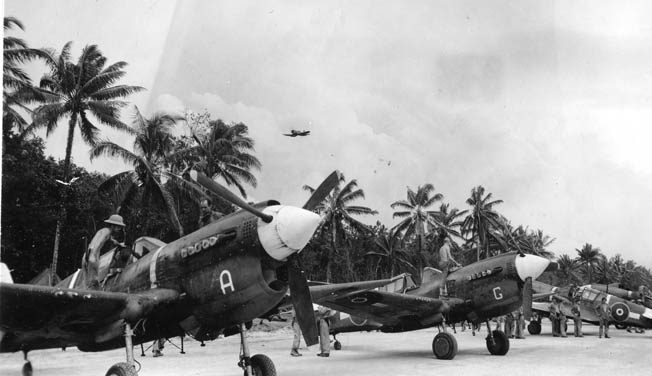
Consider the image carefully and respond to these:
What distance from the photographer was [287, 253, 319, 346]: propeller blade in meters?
6.74

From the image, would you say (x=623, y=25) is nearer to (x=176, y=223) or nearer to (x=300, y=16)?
(x=300, y=16)

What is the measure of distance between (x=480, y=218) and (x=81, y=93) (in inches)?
1677

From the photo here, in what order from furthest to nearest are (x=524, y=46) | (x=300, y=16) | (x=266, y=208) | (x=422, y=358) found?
1. (x=524, y=46)
2. (x=300, y=16)
3. (x=422, y=358)
4. (x=266, y=208)

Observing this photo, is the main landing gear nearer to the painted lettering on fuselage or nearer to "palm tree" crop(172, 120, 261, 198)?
the painted lettering on fuselage

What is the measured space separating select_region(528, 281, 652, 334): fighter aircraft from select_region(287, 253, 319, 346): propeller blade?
17.5 m

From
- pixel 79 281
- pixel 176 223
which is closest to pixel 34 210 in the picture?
pixel 176 223

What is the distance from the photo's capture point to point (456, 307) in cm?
1297

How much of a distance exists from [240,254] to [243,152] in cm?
3194

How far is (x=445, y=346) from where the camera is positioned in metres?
12.2

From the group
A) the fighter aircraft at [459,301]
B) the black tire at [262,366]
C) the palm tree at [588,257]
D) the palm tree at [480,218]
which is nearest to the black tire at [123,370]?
the black tire at [262,366]

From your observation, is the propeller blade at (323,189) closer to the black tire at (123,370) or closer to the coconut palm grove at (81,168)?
the black tire at (123,370)

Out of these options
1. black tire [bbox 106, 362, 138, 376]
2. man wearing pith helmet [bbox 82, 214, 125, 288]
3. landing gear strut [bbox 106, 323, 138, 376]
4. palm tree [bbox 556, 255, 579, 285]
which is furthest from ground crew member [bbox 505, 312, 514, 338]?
palm tree [bbox 556, 255, 579, 285]

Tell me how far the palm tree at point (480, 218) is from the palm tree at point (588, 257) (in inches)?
2182

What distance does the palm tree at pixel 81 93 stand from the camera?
26.6 metres
